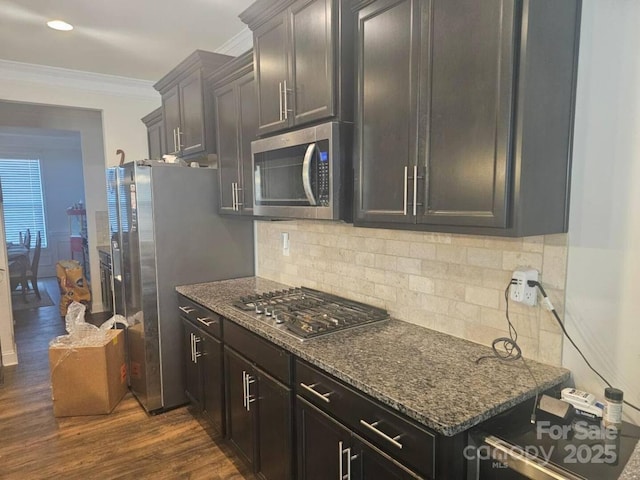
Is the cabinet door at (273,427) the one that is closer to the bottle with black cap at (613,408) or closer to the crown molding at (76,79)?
the bottle with black cap at (613,408)

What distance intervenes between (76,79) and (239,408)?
3.72 meters

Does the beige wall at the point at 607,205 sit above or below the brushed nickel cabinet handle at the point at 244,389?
above

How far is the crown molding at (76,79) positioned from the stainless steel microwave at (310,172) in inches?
115

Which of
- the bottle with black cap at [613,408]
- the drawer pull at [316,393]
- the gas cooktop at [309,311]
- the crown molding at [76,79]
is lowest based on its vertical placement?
the drawer pull at [316,393]

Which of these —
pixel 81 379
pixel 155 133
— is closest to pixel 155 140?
pixel 155 133

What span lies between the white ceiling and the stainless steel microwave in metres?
1.23

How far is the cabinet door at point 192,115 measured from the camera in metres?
3.01

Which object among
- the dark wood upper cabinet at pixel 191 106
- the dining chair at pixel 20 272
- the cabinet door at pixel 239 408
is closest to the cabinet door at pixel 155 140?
the dark wood upper cabinet at pixel 191 106

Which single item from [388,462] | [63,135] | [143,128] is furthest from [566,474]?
[63,135]

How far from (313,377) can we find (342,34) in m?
1.46

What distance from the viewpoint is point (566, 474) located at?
1.06 meters

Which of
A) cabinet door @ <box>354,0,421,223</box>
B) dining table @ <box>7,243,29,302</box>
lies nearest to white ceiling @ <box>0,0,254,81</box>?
cabinet door @ <box>354,0,421,223</box>

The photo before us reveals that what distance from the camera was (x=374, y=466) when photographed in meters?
1.38

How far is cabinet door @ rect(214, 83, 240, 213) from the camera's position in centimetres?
273
